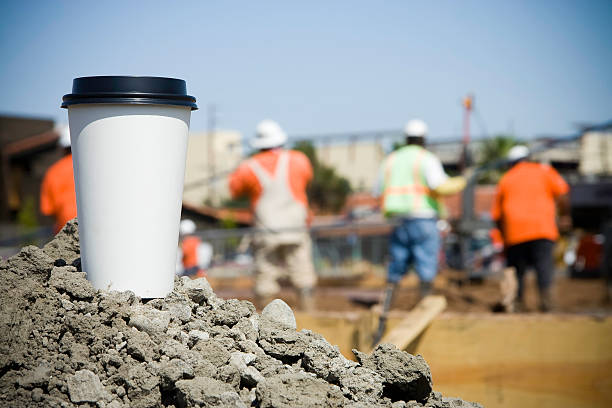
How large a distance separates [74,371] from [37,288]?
367 millimetres

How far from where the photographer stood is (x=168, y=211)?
7.70ft

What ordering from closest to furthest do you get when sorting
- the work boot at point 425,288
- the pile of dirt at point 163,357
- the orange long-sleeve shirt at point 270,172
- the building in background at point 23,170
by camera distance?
the pile of dirt at point 163,357 → the work boot at point 425,288 → the orange long-sleeve shirt at point 270,172 → the building in background at point 23,170

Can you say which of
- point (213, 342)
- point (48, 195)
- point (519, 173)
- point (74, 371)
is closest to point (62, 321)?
point (74, 371)

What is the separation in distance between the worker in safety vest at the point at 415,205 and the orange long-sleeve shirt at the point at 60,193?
2.79 meters

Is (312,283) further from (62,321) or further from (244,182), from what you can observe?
(62,321)

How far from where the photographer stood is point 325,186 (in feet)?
126

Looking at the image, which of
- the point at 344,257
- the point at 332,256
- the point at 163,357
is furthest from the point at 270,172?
the point at 344,257

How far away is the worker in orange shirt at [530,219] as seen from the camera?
6.48 metres

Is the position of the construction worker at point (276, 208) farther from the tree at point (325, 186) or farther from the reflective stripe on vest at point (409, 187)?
the tree at point (325, 186)

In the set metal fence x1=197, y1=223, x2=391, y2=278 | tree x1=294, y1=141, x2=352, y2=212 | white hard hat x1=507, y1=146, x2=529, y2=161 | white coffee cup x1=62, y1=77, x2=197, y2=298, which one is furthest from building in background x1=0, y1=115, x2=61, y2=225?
white coffee cup x1=62, y1=77, x2=197, y2=298

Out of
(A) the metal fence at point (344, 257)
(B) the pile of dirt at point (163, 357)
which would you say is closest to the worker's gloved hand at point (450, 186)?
(B) the pile of dirt at point (163, 357)

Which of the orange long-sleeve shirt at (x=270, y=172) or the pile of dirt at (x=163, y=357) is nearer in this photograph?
the pile of dirt at (x=163, y=357)

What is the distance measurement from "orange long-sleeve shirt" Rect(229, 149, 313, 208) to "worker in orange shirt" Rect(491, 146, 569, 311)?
1956 mm

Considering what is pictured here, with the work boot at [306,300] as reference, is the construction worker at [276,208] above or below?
above
